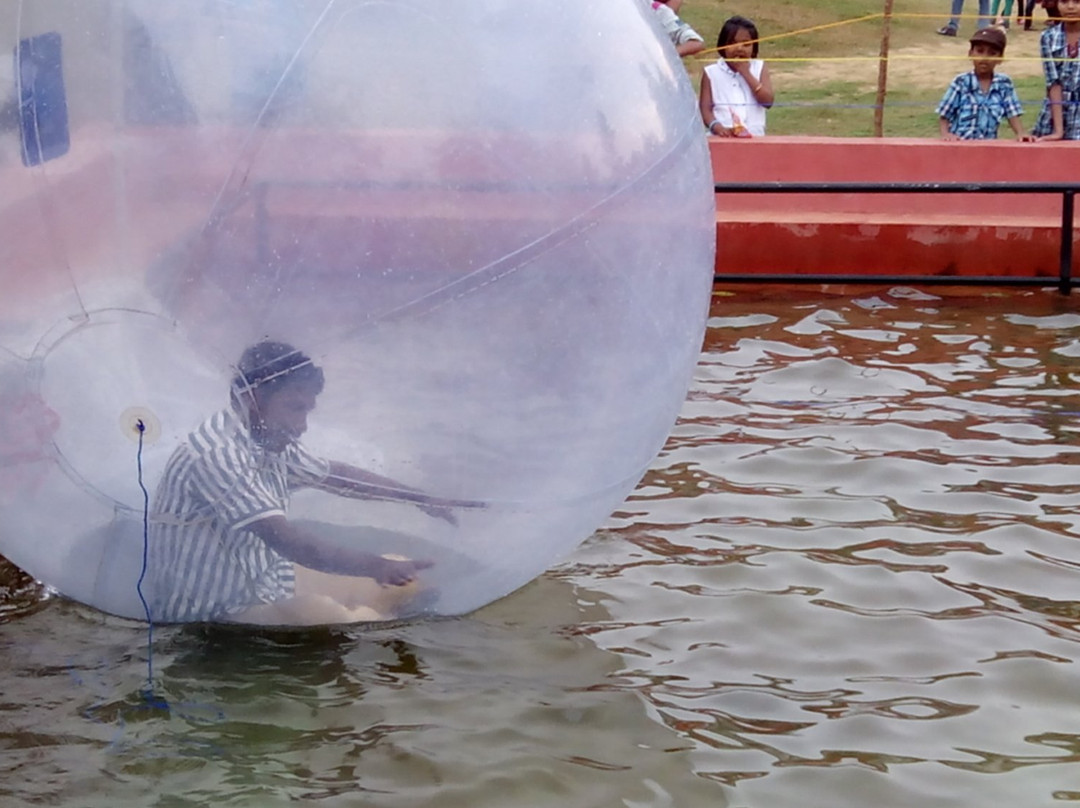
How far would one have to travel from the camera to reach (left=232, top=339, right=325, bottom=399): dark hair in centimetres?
323

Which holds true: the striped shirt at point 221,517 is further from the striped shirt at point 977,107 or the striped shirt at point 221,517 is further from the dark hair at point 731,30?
the striped shirt at point 977,107

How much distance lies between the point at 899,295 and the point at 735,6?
12.8 metres

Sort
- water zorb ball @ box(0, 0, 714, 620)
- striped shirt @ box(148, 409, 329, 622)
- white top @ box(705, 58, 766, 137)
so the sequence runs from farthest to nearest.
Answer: white top @ box(705, 58, 766, 137), striped shirt @ box(148, 409, 329, 622), water zorb ball @ box(0, 0, 714, 620)

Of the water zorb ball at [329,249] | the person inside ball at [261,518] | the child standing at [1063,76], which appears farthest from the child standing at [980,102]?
the person inside ball at [261,518]

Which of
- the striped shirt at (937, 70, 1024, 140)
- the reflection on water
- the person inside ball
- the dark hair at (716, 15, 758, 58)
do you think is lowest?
the reflection on water

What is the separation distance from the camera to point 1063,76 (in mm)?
9539

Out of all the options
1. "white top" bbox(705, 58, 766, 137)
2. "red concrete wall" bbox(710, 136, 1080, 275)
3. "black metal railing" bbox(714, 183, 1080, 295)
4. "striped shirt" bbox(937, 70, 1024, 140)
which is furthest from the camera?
"striped shirt" bbox(937, 70, 1024, 140)

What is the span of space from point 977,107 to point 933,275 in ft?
6.25

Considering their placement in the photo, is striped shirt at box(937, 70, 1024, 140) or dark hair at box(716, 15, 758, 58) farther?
striped shirt at box(937, 70, 1024, 140)

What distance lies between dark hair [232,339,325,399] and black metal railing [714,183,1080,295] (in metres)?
4.44

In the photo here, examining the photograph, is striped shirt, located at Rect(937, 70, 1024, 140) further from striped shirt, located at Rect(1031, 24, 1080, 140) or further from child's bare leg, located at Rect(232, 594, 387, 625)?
child's bare leg, located at Rect(232, 594, 387, 625)

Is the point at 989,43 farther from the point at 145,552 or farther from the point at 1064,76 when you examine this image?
the point at 145,552

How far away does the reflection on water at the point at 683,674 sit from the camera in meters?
3.39

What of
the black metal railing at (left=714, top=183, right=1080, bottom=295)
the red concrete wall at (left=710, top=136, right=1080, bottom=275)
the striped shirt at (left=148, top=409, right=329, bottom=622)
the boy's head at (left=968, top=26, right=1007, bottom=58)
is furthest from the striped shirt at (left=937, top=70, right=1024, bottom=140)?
the striped shirt at (left=148, top=409, right=329, bottom=622)
